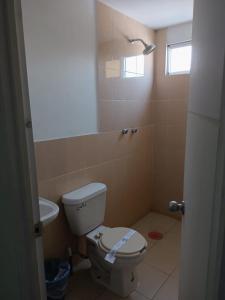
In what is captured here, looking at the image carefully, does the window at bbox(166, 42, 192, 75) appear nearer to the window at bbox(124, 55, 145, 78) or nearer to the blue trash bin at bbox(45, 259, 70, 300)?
the window at bbox(124, 55, 145, 78)

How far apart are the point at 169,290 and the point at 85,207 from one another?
0.93m

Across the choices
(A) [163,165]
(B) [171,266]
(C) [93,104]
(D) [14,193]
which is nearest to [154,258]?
(B) [171,266]

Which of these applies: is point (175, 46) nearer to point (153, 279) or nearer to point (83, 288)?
point (153, 279)

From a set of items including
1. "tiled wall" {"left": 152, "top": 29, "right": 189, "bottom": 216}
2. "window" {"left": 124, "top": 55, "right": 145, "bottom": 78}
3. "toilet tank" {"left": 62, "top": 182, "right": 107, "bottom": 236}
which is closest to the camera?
"toilet tank" {"left": 62, "top": 182, "right": 107, "bottom": 236}

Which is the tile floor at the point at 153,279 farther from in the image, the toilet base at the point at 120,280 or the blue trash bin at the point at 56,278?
the blue trash bin at the point at 56,278

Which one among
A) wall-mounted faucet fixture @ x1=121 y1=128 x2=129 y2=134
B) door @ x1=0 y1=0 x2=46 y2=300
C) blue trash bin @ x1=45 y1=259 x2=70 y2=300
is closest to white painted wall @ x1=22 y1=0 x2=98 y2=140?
wall-mounted faucet fixture @ x1=121 y1=128 x2=129 y2=134

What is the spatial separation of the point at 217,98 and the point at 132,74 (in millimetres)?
1961

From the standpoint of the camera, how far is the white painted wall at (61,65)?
154 centimetres

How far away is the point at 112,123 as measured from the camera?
7.32 ft

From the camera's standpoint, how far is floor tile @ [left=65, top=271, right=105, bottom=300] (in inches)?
69.9

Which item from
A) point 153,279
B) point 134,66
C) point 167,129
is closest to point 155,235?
point 153,279

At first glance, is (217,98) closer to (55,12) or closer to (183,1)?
(55,12)

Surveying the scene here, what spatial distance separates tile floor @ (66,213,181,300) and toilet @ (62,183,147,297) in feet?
0.23

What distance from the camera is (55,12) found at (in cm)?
163
